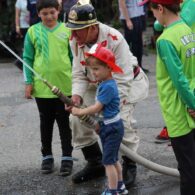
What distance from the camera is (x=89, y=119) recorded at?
447 cm

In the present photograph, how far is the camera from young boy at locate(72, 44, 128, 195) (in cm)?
432

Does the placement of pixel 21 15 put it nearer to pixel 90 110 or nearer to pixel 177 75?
pixel 90 110

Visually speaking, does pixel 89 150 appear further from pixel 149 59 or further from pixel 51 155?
pixel 149 59

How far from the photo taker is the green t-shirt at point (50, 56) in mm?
5309

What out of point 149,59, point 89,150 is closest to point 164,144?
point 89,150

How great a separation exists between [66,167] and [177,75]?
217 cm

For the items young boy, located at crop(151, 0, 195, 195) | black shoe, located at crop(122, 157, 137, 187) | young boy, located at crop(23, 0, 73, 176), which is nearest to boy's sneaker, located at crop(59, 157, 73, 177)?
young boy, located at crop(23, 0, 73, 176)

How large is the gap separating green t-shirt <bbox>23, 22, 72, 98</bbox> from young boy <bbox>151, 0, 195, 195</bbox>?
163 cm

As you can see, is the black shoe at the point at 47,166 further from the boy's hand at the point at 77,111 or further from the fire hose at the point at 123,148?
the boy's hand at the point at 77,111

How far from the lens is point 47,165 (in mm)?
5562

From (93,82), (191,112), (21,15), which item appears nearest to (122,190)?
(93,82)

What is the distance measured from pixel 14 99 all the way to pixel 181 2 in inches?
215

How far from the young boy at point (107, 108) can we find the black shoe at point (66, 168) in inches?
33.4

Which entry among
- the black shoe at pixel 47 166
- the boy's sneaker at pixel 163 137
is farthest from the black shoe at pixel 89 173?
the boy's sneaker at pixel 163 137
